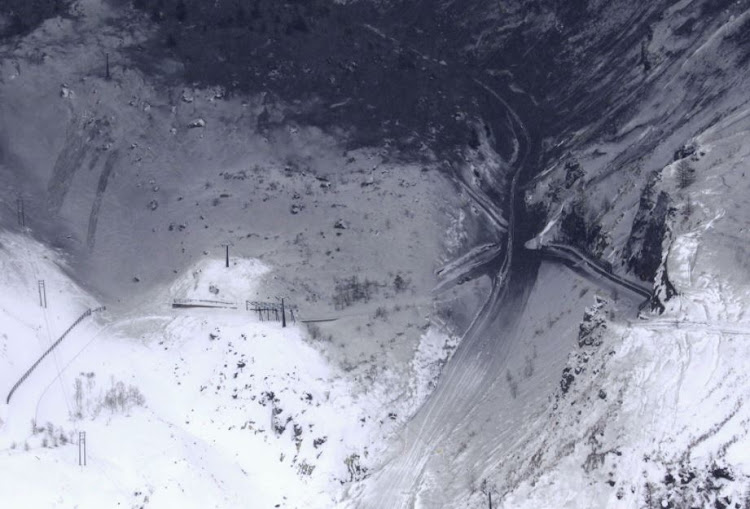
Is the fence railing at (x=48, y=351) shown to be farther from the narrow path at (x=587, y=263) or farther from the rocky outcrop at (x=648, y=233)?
the rocky outcrop at (x=648, y=233)

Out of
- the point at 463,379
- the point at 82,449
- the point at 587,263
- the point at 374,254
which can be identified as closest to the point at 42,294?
the point at 82,449

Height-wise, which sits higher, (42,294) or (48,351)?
(42,294)

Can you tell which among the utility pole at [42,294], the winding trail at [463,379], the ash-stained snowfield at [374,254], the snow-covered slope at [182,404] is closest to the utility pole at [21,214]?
the ash-stained snowfield at [374,254]

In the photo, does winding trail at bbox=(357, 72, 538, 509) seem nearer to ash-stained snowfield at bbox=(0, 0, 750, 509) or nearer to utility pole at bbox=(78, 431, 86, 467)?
ash-stained snowfield at bbox=(0, 0, 750, 509)

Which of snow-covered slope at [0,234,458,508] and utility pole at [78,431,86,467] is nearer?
utility pole at [78,431,86,467]

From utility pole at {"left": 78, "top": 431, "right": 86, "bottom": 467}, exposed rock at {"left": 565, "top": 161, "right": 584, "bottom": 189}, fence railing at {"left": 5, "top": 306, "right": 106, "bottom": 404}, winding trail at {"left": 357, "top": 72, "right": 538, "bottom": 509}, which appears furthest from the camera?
exposed rock at {"left": 565, "top": 161, "right": 584, "bottom": 189}

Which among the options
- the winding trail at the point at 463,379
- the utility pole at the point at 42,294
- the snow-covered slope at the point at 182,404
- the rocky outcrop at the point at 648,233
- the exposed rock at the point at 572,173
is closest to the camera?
the snow-covered slope at the point at 182,404

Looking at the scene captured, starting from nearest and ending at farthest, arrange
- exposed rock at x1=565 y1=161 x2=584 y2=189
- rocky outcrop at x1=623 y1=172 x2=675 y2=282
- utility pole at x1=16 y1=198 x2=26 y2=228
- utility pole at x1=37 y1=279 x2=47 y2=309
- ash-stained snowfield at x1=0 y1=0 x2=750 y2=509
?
ash-stained snowfield at x1=0 y1=0 x2=750 y2=509, rocky outcrop at x1=623 y1=172 x2=675 y2=282, utility pole at x1=37 y1=279 x2=47 y2=309, utility pole at x1=16 y1=198 x2=26 y2=228, exposed rock at x1=565 y1=161 x2=584 y2=189

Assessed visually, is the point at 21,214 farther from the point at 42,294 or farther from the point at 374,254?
the point at 374,254

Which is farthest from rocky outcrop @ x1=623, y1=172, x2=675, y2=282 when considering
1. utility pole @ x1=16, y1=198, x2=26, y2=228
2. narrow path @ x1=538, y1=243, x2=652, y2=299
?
utility pole @ x1=16, y1=198, x2=26, y2=228
